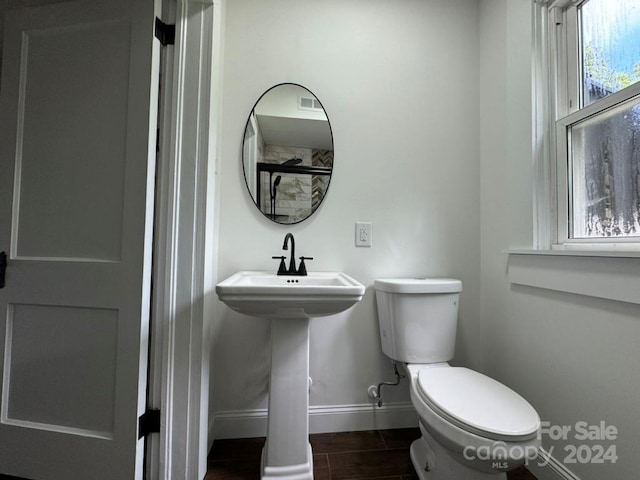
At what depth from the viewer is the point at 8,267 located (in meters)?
1.00

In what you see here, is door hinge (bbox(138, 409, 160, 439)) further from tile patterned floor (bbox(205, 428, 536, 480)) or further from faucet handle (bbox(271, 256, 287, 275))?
faucet handle (bbox(271, 256, 287, 275))

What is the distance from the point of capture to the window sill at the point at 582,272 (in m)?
0.78

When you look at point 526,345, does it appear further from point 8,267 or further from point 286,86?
point 8,267

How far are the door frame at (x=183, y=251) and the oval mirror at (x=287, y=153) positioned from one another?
313 mm

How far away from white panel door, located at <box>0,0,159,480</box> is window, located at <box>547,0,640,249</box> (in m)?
1.69

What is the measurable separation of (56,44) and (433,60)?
177cm

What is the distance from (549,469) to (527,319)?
1.88 ft

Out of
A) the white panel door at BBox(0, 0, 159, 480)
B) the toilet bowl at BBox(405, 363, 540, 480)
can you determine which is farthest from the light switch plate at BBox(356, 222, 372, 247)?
the white panel door at BBox(0, 0, 159, 480)

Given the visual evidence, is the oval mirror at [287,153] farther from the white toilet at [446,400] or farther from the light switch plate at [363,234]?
the white toilet at [446,400]

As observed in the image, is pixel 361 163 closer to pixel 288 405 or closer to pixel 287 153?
pixel 287 153

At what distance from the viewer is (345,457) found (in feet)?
3.81

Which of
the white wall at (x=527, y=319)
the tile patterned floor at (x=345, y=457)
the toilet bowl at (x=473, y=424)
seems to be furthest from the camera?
the tile patterned floor at (x=345, y=457)

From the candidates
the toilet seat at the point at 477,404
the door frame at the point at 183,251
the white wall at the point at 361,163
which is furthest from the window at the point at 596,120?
the door frame at the point at 183,251

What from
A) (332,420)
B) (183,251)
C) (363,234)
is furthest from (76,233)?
(332,420)
